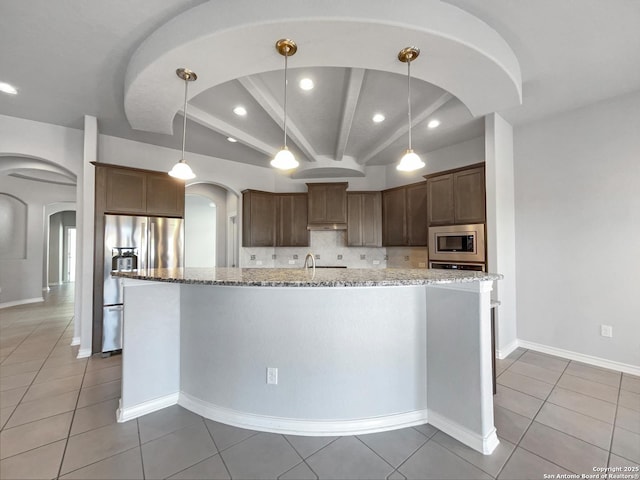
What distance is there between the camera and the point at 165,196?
153 inches

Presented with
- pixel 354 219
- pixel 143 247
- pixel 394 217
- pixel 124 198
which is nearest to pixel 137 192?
pixel 124 198

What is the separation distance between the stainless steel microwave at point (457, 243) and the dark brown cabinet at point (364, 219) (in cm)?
130

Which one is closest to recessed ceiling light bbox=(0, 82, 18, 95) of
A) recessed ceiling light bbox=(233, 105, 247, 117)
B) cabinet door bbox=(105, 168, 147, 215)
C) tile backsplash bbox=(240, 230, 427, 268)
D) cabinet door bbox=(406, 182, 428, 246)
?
cabinet door bbox=(105, 168, 147, 215)

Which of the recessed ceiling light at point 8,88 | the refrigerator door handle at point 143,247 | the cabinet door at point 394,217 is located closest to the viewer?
the recessed ceiling light at point 8,88

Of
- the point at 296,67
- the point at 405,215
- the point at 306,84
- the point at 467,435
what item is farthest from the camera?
the point at 405,215

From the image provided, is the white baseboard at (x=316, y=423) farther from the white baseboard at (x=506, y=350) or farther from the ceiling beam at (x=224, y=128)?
the ceiling beam at (x=224, y=128)

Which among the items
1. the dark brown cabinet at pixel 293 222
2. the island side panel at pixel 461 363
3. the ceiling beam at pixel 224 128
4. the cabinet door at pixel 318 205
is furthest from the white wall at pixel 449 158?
the island side panel at pixel 461 363

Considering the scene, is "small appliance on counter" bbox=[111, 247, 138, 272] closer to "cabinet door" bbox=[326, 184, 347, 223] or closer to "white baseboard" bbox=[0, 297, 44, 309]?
"cabinet door" bbox=[326, 184, 347, 223]

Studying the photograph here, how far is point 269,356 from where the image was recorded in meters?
1.93

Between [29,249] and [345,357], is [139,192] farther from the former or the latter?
[29,249]

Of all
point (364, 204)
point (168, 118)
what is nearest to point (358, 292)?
point (168, 118)

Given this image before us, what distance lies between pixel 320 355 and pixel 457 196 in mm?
2810

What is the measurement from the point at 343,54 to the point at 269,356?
7.22 feet

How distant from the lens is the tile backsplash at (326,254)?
5375mm
